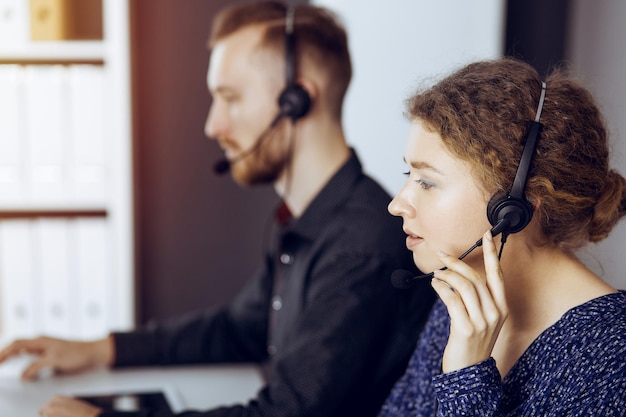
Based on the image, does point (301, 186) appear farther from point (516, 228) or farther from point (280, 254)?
point (516, 228)

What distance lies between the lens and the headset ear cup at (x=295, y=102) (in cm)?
153

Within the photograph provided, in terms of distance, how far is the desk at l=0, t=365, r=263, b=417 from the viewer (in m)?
1.36

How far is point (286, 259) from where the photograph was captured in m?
1.59

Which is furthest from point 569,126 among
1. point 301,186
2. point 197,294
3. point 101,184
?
point 197,294

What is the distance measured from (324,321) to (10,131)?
1044 mm

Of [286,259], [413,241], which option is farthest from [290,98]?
[413,241]

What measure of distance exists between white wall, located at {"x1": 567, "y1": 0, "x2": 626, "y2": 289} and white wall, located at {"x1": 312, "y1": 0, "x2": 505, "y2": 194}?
0.23 meters

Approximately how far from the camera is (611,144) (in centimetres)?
106

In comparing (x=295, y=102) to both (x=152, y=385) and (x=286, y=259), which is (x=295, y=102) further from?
(x=152, y=385)

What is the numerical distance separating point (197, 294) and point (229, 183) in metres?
0.33

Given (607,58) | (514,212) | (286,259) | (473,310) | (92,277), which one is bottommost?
(92,277)

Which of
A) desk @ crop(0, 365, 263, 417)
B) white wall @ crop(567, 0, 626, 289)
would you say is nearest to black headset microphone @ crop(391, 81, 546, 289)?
desk @ crop(0, 365, 263, 417)

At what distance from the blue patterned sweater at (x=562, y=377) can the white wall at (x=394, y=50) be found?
0.90 metres

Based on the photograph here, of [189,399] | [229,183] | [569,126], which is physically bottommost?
[189,399]
